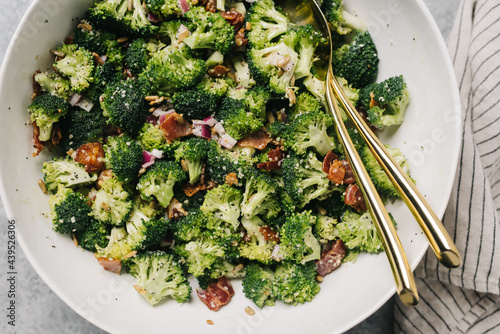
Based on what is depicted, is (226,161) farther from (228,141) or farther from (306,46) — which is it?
(306,46)

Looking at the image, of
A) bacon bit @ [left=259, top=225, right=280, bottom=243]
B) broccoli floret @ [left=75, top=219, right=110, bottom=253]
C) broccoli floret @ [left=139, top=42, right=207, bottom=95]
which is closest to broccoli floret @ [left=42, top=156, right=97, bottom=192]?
broccoli floret @ [left=75, top=219, right=110, bottom=253]

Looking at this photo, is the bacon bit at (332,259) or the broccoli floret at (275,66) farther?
the bacon bit at (332,259)

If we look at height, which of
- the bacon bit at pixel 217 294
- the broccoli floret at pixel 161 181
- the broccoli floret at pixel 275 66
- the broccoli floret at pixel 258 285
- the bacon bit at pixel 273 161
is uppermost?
the broccoli floret at pixel 275 66

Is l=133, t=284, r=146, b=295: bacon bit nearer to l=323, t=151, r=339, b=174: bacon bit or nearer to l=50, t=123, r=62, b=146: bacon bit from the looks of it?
l=50, t=123, r=62, b=146: bacon bit

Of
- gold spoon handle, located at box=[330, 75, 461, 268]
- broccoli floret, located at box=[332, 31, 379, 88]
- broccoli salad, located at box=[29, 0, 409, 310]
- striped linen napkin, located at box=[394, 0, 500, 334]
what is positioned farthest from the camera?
striped linen napkin, located at box=[394, 0, 500, 334]

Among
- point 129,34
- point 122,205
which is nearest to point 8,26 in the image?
point 129,34

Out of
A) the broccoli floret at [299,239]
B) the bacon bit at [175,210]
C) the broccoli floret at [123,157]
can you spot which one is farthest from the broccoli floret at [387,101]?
the broccoli floret at [123,157]

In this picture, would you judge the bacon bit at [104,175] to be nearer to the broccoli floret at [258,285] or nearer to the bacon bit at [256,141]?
the bacon bit at [256,141]
